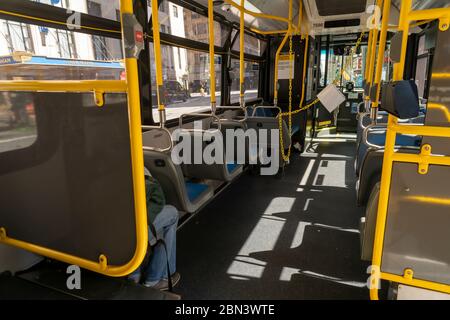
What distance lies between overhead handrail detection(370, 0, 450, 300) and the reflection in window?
1710 mm

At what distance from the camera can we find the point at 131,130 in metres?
1.27

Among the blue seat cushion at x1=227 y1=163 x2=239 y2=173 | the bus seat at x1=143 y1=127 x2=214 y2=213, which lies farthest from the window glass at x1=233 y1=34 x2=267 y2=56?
the bus seat at x1=143 y1=127 x2=214 y2=213

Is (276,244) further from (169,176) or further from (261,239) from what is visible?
(169,176)

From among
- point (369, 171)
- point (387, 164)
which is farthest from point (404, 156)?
point (369, 171)

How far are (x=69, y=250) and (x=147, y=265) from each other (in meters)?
0.55

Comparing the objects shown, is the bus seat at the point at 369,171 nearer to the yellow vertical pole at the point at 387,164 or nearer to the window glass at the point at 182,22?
the yellow vertical pole at the point at 387,164

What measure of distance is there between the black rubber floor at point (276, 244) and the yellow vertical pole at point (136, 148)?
1.03 meters

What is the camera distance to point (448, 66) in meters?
1.31

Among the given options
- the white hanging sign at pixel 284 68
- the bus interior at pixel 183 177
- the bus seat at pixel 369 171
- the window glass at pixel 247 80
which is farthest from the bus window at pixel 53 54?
the white hanging sign at pixel 284 68

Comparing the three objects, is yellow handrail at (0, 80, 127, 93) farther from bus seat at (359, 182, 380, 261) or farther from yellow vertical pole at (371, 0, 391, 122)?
yellow vertical pole at (371, 0, 391, 122)

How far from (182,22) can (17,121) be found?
2.66m

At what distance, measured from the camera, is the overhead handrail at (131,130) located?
123cm
